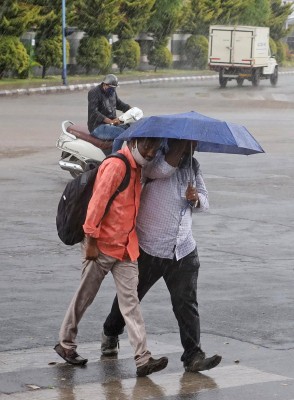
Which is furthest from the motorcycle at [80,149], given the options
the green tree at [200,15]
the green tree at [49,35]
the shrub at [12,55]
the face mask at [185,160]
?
the green tree at [200,15]

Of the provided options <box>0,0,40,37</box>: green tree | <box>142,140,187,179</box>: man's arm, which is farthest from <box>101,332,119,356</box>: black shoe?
<box>0,0,40,37</box>: green tree

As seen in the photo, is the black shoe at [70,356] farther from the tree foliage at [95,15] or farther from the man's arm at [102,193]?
the tree foliage at [95,15]

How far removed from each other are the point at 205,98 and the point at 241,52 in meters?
13.3

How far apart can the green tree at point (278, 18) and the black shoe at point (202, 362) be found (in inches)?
2790

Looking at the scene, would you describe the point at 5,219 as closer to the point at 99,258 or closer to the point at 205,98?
the point at 99,258

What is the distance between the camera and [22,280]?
35.4ft

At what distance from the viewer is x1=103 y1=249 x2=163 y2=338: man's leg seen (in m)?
7.61

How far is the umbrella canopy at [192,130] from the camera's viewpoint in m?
7.24

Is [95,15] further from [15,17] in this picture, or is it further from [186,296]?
[186,296]

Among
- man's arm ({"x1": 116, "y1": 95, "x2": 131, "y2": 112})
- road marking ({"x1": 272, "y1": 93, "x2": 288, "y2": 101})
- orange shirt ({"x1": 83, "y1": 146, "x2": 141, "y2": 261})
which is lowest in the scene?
road marking ({"x1": 272, "y1": 93, "x2": 288, "y2": 101})

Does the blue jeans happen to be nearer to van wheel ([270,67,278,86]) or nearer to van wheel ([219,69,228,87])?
van wheel ([219,69,228,87])

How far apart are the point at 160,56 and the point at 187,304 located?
5470 cm

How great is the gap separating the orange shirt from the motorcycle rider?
34.7 ft

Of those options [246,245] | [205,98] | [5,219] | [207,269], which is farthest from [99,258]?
[205,98]
